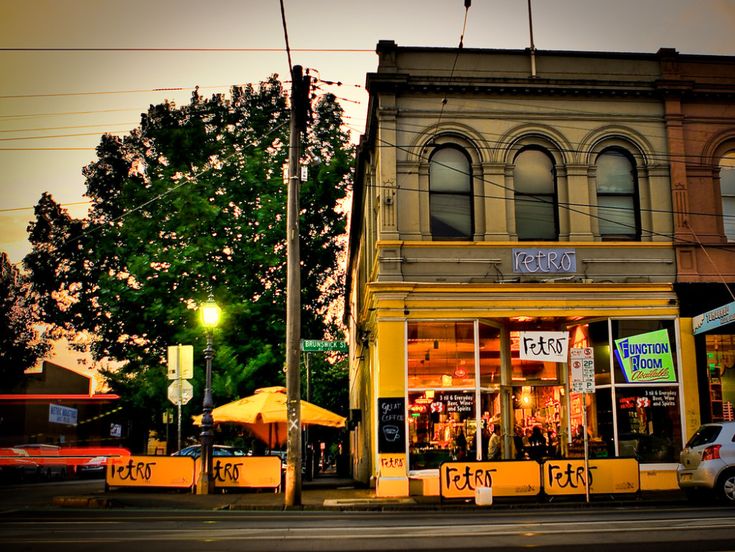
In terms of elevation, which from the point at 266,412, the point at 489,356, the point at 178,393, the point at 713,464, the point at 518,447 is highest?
the point at 489,356

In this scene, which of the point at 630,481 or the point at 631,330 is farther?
the point at 631,330

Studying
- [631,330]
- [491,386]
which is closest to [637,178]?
[631,330]

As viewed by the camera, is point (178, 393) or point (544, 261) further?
point (178, 393)

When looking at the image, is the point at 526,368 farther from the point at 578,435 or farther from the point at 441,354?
the point at 441,354

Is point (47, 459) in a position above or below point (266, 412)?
below

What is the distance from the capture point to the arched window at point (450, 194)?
2180cm

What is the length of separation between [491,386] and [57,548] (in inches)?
530

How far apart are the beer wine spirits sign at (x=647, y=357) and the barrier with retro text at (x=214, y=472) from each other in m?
9.46

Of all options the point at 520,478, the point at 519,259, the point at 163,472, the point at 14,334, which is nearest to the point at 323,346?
the point at 163,472

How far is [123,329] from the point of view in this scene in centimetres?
3494

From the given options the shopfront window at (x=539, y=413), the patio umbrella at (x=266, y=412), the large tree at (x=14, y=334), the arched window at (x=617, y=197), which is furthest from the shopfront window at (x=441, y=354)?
the large tree at (x=14, y=334)

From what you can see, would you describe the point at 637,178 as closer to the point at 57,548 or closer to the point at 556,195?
the point at 556,195

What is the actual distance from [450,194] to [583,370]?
249 inches

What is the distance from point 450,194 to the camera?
22.0m
